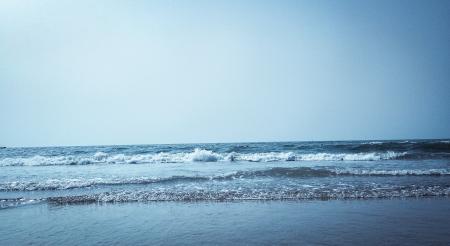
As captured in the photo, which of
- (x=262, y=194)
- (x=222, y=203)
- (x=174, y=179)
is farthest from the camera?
(x=174, y=179)

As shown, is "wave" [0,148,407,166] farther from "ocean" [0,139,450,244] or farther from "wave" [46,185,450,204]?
"wave" [46,185,450,204]

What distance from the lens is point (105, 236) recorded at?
595cm

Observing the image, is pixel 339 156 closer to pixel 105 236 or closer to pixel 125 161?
pixel 125 161

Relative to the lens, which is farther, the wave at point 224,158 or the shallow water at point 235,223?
the wave at point 224,158

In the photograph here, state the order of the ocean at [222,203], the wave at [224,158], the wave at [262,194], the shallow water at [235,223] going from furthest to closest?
the wave at [224,158], the wave at [262,194], the ocean at [222,203], the shallow water at [235,223]

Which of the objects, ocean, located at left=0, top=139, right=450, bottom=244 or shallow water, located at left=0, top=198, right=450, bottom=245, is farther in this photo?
ocean, located at left=0, top=139, right=450, bottom=244

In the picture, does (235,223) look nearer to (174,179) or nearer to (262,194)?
(262,194)

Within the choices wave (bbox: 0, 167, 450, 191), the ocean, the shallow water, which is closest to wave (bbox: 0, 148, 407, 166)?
wave (bbox: 0, 167, 450, 191)

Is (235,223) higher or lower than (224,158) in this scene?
higher

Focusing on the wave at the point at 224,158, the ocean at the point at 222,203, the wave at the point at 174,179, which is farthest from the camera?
the wave at the point at 224,158

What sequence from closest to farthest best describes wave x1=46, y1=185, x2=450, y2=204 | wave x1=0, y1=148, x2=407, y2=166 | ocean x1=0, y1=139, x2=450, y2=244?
1. ocean x1=0, y1=139, x2=450, y2=244
2. wave x1=46, y1=185, x2=450, y2=204
3. wave x1=0, y1=148, x2=407, y2=166

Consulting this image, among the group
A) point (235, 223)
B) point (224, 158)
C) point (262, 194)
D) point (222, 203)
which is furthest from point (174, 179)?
point (224, 158)

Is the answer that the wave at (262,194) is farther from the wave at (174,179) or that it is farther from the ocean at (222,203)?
the wave at (174,179)

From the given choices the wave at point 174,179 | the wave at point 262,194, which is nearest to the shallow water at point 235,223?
the wave at point 262,194
